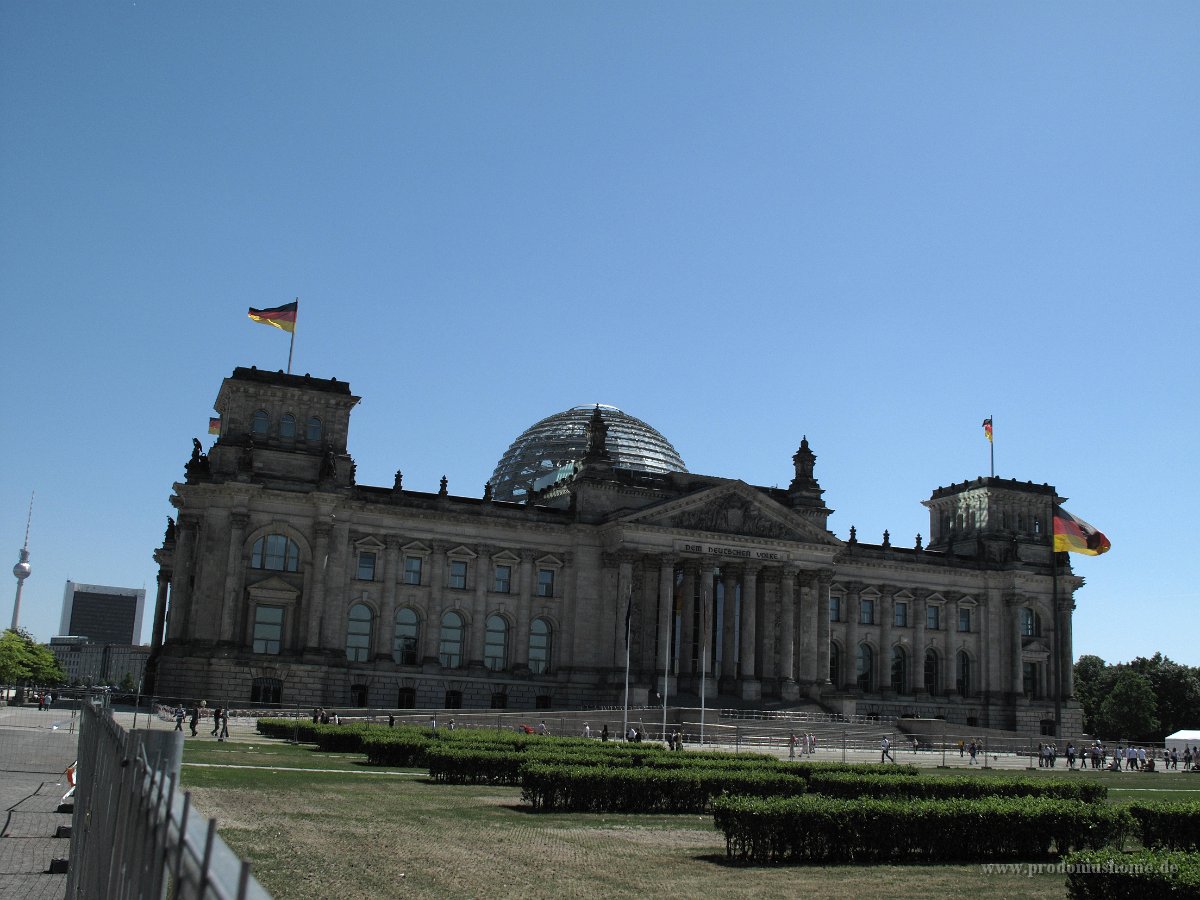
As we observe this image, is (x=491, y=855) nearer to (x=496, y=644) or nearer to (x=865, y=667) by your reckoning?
(x=496, y=644)

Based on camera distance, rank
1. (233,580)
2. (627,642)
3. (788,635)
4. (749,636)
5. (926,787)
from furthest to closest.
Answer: (788,635)
(749,636)
(233,580)
(627,642)
(926,787)

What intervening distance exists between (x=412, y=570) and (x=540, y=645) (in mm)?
10564

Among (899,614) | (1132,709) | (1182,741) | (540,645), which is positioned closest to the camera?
(540,645)

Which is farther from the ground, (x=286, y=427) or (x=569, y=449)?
(x=569, y=449)

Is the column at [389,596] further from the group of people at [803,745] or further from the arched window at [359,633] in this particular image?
the group of people at [803,745]

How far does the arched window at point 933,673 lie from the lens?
97500mm

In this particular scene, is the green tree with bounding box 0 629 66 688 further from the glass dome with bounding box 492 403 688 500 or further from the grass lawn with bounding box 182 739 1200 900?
the grass lawn with bounding box 182 739 1200 900

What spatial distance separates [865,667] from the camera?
95.6 m

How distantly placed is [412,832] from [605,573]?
60275 millimetres

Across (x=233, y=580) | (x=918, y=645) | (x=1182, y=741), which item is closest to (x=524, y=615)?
(x=233, y=580)

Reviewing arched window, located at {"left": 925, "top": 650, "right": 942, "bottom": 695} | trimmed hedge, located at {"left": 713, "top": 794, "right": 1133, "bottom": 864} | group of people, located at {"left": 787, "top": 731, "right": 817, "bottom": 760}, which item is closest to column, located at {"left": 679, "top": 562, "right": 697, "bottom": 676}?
group of people, located at {"left": 787, "top": 731, "right": 817, "bottom": 760}

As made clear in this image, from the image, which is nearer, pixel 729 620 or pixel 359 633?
pixel 359 633

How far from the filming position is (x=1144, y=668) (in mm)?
137750

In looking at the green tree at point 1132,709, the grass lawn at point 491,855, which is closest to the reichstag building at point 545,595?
the green tree at point 1132,709
